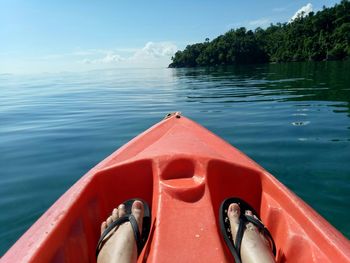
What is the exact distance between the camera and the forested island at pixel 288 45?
48.8 meters

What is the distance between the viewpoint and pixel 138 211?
233cm

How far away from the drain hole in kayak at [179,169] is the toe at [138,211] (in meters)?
0.28

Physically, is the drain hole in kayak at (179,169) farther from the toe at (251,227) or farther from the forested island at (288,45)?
the forested island at (288,45)

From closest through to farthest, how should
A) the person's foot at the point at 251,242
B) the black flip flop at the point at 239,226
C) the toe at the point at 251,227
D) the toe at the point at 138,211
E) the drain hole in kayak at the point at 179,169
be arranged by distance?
1. the person's foot at the point at 251,242
2. the black flip flop at the point at 239,226
3. the toe at the point at 251,227
4. the toe at the point at 138,211
5. the drain hole in kayak at the point at 179,169

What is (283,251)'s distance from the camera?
84.4 inches

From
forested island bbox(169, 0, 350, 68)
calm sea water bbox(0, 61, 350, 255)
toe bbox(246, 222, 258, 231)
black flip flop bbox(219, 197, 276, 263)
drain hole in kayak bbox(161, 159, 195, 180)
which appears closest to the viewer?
black flip flop bbox(219, 197, 276, 263)

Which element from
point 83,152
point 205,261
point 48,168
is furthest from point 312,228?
point 83,152

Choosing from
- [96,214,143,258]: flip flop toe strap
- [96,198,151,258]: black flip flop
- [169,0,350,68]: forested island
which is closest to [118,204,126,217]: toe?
[96,198,151,258]: black flip flop

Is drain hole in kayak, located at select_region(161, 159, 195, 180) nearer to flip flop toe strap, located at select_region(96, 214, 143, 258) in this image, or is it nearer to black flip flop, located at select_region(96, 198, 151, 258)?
black flip flop, located at select_region(96, 198, 151, 258)

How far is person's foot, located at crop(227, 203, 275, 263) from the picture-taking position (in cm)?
184

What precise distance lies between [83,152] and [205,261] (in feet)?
13.4

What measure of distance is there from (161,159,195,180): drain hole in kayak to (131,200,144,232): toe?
0.28 m

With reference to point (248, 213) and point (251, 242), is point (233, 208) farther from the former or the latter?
point (251, 242)

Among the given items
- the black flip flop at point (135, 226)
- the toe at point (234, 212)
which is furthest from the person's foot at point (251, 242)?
the black flip flop at point (135, 226)
